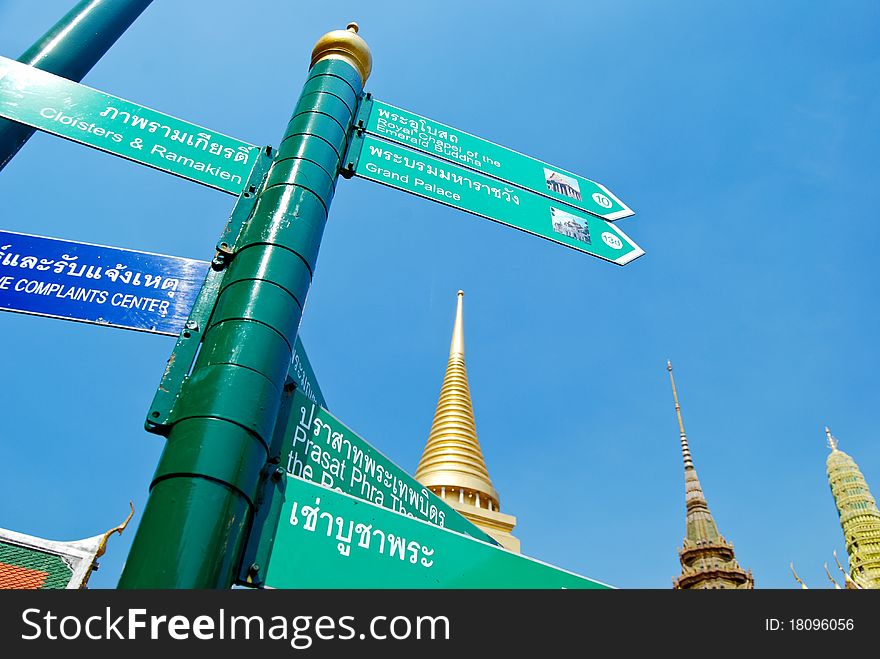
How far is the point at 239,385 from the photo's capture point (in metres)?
2.38

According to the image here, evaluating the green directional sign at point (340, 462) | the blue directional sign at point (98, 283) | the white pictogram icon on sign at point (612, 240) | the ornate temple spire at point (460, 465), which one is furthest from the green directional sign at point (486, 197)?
the ornate temple spire at point (460, 465)

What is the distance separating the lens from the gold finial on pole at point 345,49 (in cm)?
398

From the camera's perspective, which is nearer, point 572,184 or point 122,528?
point 572,184

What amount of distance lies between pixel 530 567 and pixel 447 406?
892 inches

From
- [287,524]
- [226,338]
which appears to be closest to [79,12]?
[226,338]

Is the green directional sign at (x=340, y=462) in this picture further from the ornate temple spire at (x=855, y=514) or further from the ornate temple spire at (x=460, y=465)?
the ornate temple spire at (x=855, y=514)

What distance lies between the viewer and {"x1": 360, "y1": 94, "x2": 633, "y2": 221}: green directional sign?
4.04 meters

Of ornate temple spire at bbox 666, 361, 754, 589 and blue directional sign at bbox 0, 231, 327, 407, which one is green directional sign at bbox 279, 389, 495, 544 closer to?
blue directional sign at bbox 0, 231, 327, 407

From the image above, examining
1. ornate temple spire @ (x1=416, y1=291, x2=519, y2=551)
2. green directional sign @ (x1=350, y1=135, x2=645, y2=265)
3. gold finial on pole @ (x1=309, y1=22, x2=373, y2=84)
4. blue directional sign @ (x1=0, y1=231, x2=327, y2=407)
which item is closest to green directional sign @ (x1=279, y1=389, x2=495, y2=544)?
blue directional sign @ (x1=0, y1=231, x2=327, y2=407)

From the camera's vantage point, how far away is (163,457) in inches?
89.0

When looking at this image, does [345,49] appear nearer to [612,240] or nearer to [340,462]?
[612,240]

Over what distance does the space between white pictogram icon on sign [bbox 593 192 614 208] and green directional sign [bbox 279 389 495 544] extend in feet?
7.49

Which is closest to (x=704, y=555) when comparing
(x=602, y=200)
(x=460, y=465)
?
(x=460, y=465)
